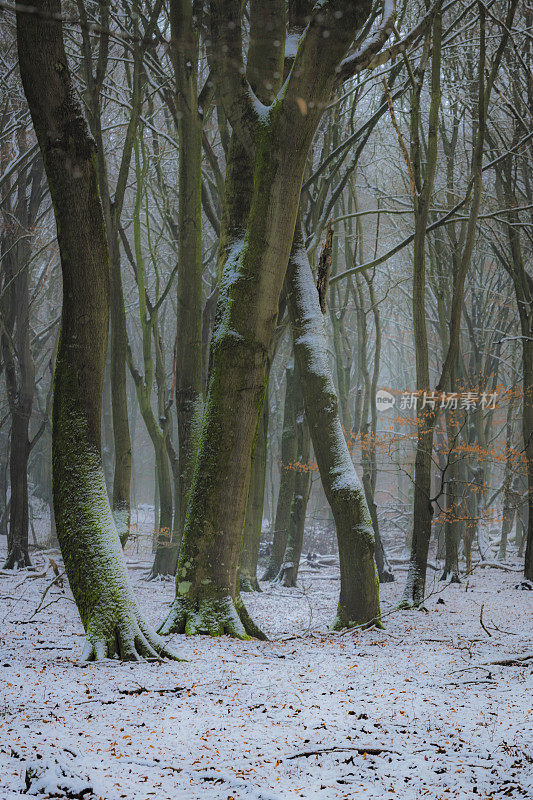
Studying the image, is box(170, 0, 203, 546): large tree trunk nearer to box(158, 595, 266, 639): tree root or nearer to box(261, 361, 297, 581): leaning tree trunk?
box(158, 595, 266, 639): tree root

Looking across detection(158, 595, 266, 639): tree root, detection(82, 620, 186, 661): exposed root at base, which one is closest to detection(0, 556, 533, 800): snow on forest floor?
detection(82, 620, 186, 661): exposed root at base

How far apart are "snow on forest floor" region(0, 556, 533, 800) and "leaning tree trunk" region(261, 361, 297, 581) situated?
7985mm

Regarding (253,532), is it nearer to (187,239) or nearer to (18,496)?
(18,496)

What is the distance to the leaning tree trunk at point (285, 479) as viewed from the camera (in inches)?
542

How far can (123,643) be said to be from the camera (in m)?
4.46

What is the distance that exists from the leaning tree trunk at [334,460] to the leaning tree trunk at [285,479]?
234 inches

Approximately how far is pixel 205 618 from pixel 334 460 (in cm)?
254

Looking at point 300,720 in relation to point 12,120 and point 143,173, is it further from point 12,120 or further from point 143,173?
point 12,120

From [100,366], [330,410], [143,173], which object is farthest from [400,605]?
[143,173]

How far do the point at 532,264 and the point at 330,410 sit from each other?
15817 millimetres

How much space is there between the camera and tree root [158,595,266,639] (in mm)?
5469

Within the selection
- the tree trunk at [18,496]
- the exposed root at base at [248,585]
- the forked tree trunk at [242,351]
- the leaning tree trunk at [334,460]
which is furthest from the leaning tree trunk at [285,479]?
the forked tree trunk at [242,351]

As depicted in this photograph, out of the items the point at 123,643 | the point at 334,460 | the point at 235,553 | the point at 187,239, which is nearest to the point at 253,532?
the point at 334,460

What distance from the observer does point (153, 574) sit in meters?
14.1
